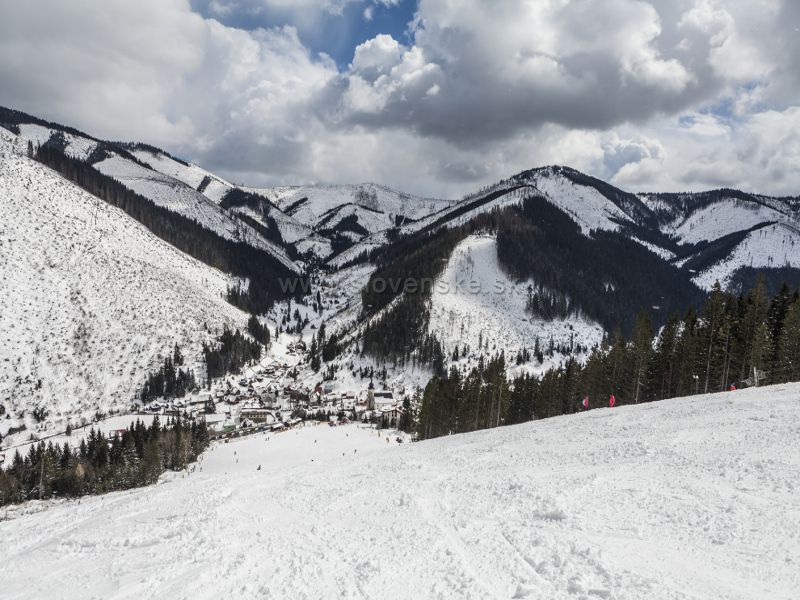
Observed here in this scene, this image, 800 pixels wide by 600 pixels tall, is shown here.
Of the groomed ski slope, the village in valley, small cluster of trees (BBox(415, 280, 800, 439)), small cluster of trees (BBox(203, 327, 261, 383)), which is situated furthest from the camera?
small cluster of trees (BBox(203, 327, 261, 383))

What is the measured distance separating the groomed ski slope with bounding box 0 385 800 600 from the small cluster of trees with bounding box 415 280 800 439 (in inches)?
972

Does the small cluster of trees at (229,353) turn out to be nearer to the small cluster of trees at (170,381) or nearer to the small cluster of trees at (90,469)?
the small cluster of trees at (170,381)

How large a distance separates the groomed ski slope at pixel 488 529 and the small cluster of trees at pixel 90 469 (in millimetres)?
48663

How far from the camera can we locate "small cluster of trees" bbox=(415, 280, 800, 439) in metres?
48.1

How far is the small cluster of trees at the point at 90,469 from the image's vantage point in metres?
68.8

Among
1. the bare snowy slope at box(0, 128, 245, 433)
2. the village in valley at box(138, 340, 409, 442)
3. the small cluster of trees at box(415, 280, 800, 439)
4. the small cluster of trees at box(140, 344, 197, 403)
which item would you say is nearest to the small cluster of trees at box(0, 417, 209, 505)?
the village in valley at box(138, 340, 409, 442)

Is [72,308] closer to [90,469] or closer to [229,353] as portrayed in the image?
[229,353]

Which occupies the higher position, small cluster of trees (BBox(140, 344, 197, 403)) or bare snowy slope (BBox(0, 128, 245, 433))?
bare snowy slope (BBox(0, 128, 245, 433))

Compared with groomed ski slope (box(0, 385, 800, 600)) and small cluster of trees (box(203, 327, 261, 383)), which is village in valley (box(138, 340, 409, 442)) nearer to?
small cluster of trees (box(203, 327, 261, 383))

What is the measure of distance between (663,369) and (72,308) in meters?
171

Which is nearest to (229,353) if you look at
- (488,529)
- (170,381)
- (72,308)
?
(170,381)

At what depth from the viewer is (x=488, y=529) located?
14.4m

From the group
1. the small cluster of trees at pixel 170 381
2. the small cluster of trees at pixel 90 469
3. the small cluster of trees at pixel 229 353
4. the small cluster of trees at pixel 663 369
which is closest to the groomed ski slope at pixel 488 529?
the small cluster of trees at pixel 663 369

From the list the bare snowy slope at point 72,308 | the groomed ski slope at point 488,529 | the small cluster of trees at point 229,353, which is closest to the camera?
the groomed ski slope at point 488,529
